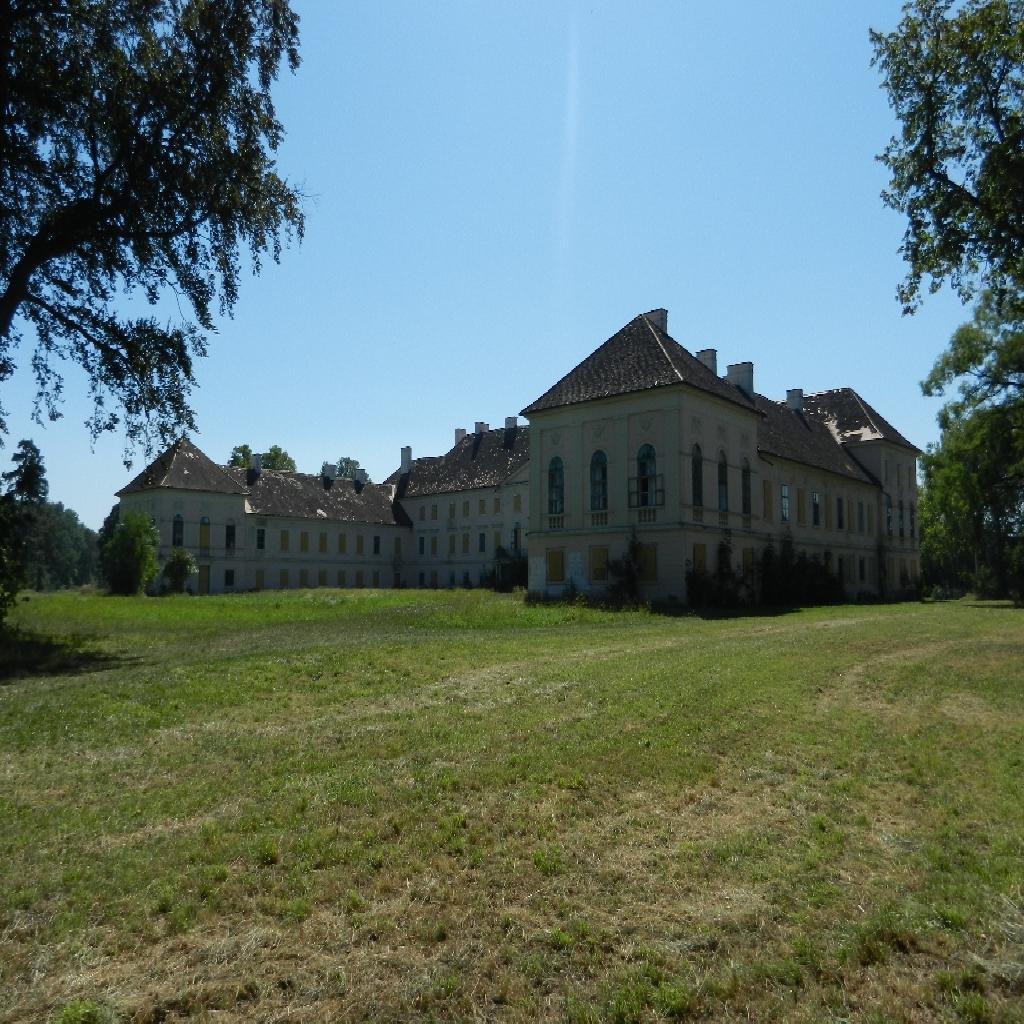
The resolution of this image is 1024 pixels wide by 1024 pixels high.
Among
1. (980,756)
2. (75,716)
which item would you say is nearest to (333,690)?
(75,716)

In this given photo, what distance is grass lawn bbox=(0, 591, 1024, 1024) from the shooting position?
14.0 ft

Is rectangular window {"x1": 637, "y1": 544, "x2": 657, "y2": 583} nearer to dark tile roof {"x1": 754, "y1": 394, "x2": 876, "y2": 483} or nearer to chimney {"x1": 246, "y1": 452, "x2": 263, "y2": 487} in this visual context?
dark tile roof {"x1": 754, "y1": 394, "x2": 876, "y2": 483}

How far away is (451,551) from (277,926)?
7329 cm

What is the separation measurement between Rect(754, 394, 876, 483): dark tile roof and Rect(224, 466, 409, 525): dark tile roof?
3848cm

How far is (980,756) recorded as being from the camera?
906cm

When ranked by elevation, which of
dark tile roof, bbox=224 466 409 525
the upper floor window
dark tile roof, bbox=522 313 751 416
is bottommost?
the upper floor window

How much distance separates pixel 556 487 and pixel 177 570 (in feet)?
99.7

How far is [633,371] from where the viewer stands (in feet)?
130

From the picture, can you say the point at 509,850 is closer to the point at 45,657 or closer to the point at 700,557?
the point at 45,657

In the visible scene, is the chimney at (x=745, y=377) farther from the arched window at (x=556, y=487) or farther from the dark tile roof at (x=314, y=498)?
the dark tile roof at (x=314, y=498)

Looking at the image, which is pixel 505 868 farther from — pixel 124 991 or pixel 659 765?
pixel 659 765

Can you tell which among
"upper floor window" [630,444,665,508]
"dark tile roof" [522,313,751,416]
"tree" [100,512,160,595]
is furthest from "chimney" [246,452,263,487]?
"upper floor window" [630,444,665,508]

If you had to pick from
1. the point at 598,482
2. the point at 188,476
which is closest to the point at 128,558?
the point at 188,476

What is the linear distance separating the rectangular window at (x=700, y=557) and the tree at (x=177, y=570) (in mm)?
36941
